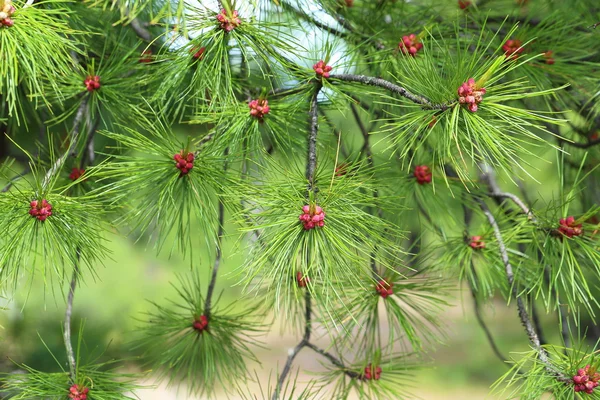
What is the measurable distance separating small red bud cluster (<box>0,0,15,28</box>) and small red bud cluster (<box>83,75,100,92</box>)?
174mm

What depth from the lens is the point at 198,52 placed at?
650 millimetres

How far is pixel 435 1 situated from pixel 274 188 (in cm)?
58

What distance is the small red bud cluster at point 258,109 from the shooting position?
2.10 feet

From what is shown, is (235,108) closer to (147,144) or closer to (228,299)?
(147,144)

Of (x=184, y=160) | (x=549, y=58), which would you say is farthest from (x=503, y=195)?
(x=184, y=160)

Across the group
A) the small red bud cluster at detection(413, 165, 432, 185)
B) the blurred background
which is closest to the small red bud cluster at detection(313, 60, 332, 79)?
the small red bud cluster at detection(413, 165, 432, 185)

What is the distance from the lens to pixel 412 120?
1.86 feet

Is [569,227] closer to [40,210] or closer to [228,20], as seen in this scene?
[228,20]

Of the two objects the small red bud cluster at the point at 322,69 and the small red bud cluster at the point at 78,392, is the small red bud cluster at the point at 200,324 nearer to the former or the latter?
the small red bud cluster at the point at 78,392

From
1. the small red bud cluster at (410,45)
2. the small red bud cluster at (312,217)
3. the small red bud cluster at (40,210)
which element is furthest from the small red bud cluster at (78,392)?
the small red bud cluster at (410,45)

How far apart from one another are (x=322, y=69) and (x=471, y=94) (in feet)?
0.59

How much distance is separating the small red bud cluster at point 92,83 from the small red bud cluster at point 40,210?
0.19 m

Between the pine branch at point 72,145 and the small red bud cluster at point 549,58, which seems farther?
the small red bud cluster at point 549,58

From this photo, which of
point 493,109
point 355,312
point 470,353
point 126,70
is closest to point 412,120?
point 493,109
